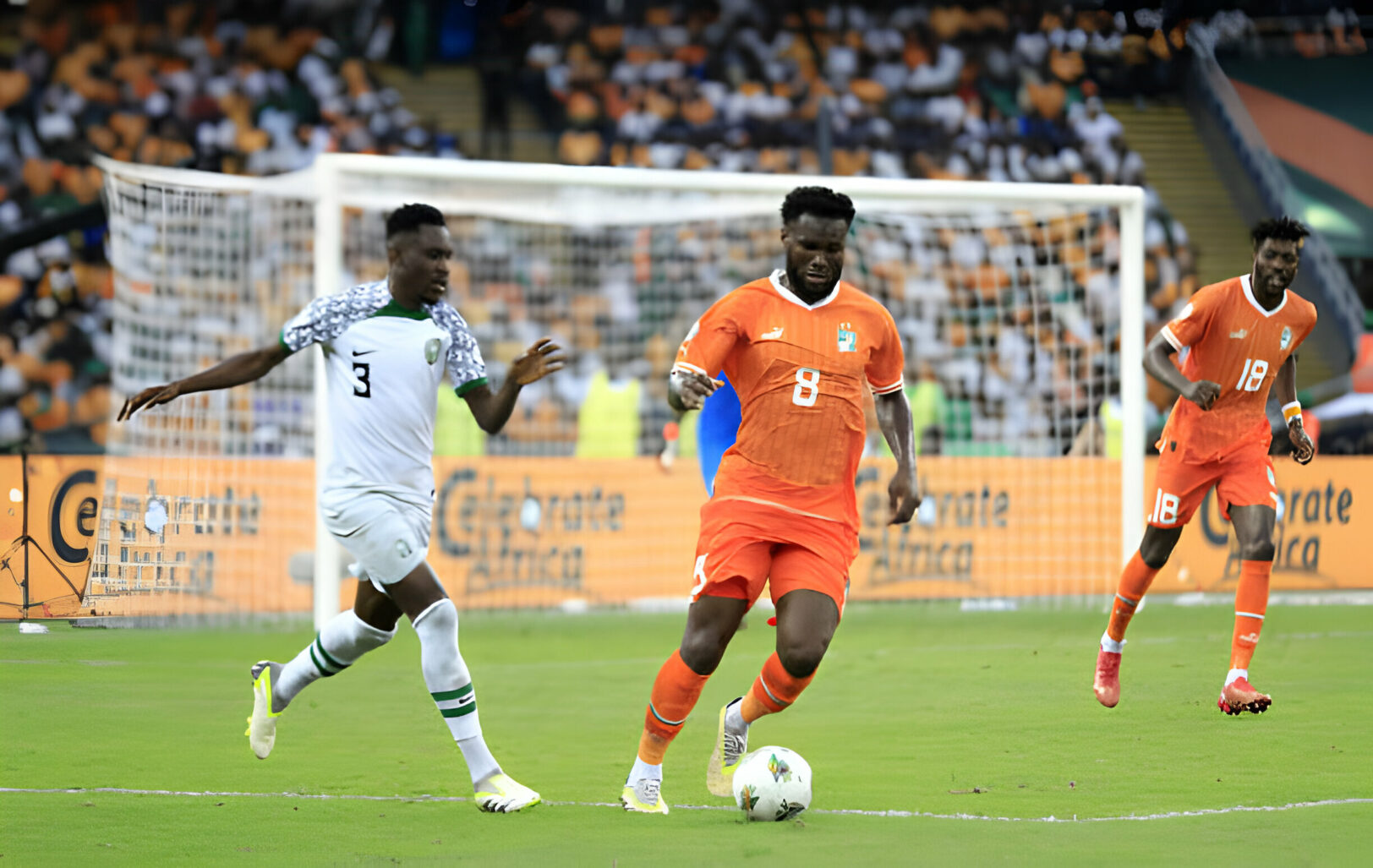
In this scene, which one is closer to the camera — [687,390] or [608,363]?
[687,390]

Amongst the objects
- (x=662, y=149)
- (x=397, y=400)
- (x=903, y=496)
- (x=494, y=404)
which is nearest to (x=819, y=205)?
(x=903, y=496)

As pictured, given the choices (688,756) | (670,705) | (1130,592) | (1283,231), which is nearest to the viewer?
(670,705)

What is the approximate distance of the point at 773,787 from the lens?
5551 mm

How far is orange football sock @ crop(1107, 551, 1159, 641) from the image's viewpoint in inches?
334

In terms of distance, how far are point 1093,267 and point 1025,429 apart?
5.25 feet

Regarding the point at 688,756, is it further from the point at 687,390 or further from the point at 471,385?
the point at 687,390

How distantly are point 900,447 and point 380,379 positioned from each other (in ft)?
6.55

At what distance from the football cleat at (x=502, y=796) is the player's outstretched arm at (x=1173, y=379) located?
371 cm

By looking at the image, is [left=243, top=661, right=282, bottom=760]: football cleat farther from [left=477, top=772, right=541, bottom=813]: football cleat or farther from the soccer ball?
the soccer ball

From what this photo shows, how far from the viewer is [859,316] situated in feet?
19.5

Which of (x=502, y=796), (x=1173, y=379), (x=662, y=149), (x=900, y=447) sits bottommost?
(x=502, y=796)

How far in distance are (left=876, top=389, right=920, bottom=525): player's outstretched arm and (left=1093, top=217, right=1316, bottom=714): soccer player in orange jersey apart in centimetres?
237

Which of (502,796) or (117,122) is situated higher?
(117,122)

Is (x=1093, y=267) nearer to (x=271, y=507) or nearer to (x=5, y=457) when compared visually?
(x=271, y=507)
